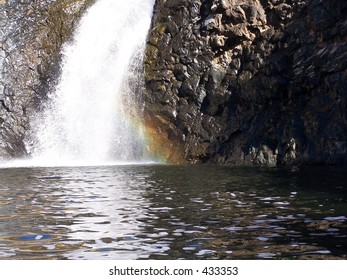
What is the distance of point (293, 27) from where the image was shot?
29484 mm

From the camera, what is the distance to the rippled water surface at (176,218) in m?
8.81

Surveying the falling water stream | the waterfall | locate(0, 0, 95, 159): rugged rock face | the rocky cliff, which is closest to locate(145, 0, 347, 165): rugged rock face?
the rocky cliff

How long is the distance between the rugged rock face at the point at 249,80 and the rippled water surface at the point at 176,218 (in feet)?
23.5

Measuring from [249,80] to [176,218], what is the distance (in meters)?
19.6

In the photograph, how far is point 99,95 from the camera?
35844mm

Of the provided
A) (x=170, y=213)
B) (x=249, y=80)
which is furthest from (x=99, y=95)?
(x=170, y=213)

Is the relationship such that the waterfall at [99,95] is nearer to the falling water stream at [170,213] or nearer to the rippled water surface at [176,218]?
the falling water stream at [170,213]

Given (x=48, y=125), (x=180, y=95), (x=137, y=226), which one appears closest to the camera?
(x=137, y=226)

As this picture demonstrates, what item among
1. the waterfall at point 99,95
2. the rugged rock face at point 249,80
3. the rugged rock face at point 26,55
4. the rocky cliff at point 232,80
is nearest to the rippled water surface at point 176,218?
the rugged rock face at point 249,80

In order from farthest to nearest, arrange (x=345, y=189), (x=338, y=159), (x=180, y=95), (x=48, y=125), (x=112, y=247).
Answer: (x=48, y=125) → (x=180, y=95) → (x=338, y=159) → (x=345, y=189) → (x=112, y=247)

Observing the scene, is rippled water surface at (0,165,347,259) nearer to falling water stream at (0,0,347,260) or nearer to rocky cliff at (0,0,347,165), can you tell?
falling water stream at (0,0,347,260)

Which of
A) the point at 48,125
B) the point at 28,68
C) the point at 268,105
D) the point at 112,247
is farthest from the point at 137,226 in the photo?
the point at 28,68
